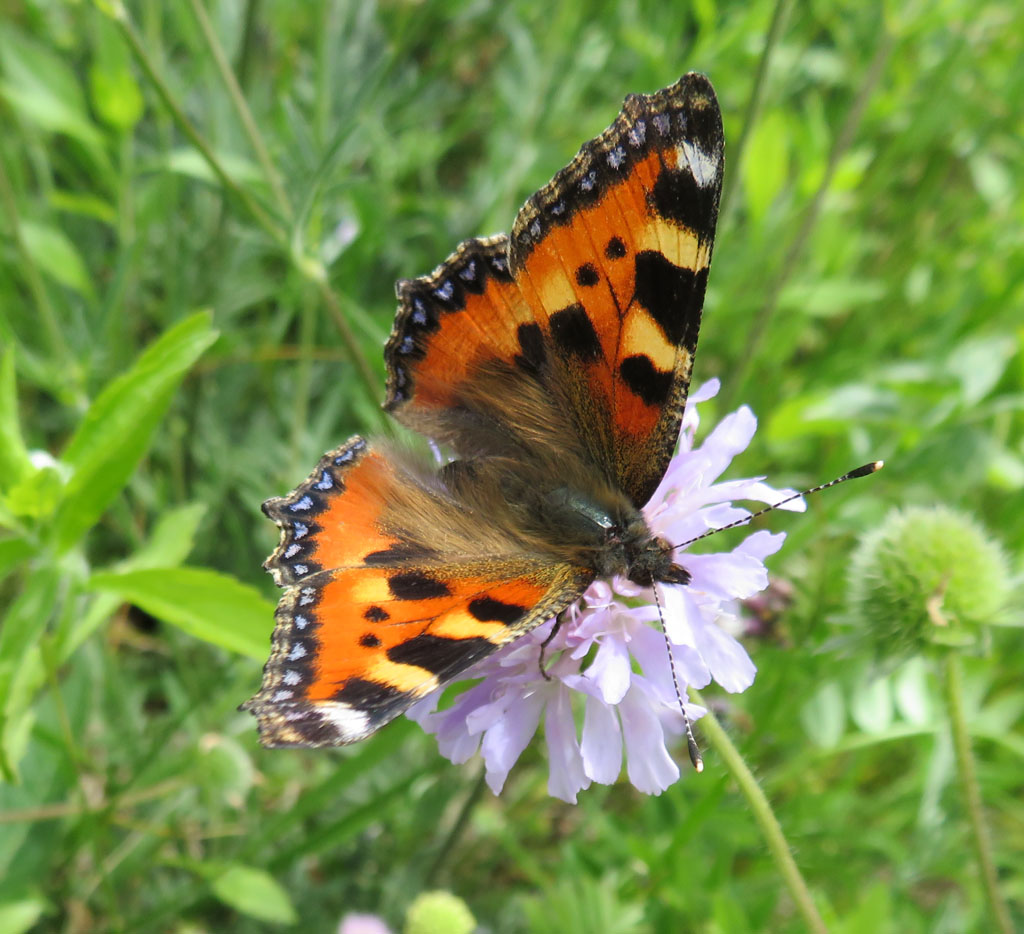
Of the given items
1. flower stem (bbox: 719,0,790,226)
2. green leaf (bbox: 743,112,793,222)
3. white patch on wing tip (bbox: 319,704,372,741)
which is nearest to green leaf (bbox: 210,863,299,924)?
white patch on wing tip (bbox: 319,704,372,741)

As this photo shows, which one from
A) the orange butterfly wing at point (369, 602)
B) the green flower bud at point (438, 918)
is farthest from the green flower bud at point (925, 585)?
the green flower bud at point (438, 918)

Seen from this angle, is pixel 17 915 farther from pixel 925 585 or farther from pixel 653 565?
pixel 925 585

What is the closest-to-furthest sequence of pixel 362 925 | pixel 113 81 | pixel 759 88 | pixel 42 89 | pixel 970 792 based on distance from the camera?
pixel 970 792, pixel 759 88, pixel 362 925, pixel 113 81, pixel 42 89

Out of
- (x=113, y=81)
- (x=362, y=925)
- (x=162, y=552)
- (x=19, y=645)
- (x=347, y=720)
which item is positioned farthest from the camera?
(x=113, y=81)

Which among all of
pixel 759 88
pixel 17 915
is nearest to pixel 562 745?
pixel 17 915

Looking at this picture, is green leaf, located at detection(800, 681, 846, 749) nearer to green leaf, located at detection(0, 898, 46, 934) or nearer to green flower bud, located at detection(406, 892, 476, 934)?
green flower bud, located at detection(406, 892, 476, 934)

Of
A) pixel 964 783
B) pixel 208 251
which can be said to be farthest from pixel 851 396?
pixel 208 251
